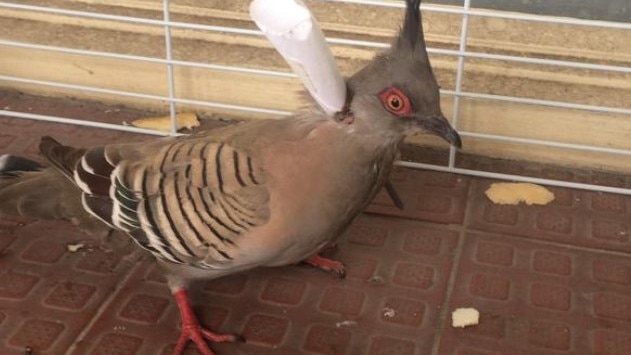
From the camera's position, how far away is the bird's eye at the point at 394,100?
3.73 ft

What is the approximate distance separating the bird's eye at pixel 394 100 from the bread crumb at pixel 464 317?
13.1 inches

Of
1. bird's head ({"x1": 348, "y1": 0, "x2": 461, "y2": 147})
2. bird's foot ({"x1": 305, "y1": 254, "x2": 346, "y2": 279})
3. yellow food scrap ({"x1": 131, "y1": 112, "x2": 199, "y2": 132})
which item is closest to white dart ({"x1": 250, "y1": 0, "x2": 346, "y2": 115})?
bird's head ({"x1": 348, "y1": 0, "x2": 461, "y2": 147})

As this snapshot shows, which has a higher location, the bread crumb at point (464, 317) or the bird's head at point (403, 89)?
the bird's head at point (403, 89)

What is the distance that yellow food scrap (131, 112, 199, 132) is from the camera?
67.7 inches

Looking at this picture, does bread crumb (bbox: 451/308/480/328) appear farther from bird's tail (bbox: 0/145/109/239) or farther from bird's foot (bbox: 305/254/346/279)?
bird's tail (bbox: 0/145/109/239)

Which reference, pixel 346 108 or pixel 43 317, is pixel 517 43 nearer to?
pixel 346 108

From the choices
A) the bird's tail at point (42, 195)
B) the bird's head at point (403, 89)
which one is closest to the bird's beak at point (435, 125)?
the bird's head at point (403, 89)

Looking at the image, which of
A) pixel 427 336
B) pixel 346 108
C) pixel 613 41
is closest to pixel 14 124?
pixel 346 108

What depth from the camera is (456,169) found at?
160cm

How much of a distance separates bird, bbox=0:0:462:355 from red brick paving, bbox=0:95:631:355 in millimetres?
101

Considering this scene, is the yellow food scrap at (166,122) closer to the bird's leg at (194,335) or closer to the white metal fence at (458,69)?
the white metal fence at (458,69)

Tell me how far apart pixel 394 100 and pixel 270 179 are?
20 cm

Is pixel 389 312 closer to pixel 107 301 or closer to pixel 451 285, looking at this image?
pixel 451 285

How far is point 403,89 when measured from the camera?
1136 millimetres
